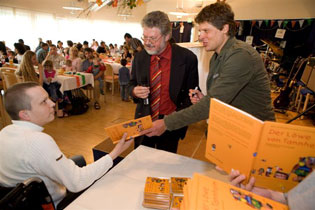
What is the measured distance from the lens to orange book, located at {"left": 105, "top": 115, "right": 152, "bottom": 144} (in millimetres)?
1198

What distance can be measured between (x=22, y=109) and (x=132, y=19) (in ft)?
46.3

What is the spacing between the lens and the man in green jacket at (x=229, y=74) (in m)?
1.11

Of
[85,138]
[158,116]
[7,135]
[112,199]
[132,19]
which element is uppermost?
[132,19]

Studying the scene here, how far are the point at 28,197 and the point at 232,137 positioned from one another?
91 cm

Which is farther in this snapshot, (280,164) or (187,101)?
(187,101)

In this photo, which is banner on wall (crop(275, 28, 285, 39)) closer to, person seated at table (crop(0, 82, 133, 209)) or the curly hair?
the curly hair

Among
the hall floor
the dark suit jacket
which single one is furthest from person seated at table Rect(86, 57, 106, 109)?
the dark suit jacket

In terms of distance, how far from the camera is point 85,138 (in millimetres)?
3486

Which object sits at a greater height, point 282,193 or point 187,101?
point 187,101

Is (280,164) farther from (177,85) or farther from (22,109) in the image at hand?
(22,109)

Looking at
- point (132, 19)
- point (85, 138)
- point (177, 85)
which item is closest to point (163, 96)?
point (177, 85)

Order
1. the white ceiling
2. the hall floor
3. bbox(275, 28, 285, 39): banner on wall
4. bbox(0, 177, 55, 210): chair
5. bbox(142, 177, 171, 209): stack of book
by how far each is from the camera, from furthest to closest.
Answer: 1. bbox(275, 28, 285, 39): banner on wall
2. the white ceiling
3. the hall floor
4. bbox(142, 177, 171, 209): stack of book
5. bbox(0, 177, 55, 210): chair

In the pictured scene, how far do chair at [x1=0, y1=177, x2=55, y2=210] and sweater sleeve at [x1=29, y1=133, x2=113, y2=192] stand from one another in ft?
0.28

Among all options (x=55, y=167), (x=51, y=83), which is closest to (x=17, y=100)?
(x=55, y=167)
